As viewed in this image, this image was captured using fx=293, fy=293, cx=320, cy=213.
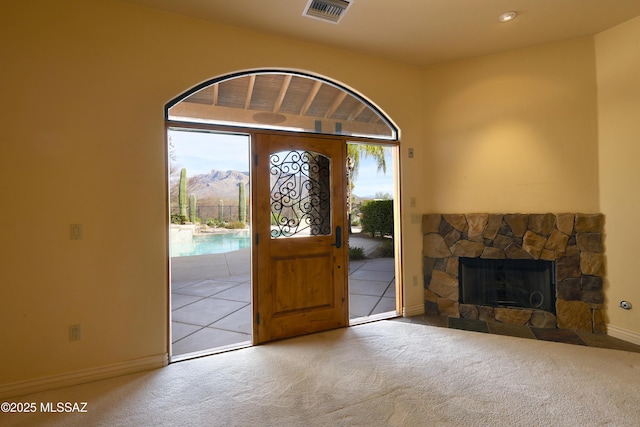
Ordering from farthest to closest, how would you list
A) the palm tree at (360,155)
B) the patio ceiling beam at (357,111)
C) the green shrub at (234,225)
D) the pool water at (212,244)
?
the green shrub at (234,225) → the palm tree at (360,155) → the pool water at (212,244) → the patio ceiling beam at (357,111)

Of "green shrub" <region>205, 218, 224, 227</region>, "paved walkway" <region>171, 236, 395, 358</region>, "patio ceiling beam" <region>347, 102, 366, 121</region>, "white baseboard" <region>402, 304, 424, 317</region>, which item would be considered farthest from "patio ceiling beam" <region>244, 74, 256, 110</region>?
"green shrub" <region>205, 218, 224, 227</region>

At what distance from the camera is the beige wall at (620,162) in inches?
109

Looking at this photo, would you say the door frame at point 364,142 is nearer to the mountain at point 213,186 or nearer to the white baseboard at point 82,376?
the white baseboard at point 82,376

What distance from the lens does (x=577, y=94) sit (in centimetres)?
310

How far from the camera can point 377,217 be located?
8.81m

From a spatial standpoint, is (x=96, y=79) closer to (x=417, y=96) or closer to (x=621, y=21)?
(x=417, y=96)

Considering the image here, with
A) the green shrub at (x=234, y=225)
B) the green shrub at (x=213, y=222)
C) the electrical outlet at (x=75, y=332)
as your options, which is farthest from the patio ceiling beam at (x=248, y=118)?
the green shrub at (x=213, y=222)

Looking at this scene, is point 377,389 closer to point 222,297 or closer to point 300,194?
point 300,194

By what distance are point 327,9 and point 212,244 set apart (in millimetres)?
6950

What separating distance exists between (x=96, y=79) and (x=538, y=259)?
15.0 feet

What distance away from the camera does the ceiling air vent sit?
2457 mm

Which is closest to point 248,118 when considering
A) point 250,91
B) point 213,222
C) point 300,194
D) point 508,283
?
point 250,91

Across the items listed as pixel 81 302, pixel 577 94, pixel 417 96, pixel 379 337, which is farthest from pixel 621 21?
pixel 81 302

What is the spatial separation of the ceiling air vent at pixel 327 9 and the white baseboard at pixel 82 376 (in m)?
3.23
